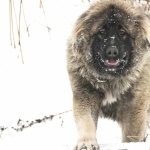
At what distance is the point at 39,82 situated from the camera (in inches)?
332

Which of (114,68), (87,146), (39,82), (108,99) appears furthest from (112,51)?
(39,82)

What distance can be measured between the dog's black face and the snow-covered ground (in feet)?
3.28

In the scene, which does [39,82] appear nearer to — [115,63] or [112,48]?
[115,63]

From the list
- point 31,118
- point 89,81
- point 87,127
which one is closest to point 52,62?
point 31,118

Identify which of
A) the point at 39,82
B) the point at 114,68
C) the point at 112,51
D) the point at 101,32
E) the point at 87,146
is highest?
the point at 101,32

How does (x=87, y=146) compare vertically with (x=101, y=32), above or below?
below

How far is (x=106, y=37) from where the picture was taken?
575 cm

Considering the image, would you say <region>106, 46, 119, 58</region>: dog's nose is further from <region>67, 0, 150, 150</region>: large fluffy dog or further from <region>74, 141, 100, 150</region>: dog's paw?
<region>74, 141, 100, 150</region>: dog's paw

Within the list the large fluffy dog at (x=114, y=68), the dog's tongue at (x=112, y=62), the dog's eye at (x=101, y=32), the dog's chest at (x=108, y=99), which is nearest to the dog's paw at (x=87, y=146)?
the large fluffy dog at (x=114, y=68)

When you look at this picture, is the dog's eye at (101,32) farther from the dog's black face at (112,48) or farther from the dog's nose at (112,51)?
the dog's nose at (112,51)

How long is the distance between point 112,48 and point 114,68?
1.17ft

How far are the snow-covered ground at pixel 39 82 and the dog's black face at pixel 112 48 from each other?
3.28 ft

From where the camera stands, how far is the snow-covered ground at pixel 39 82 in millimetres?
6988

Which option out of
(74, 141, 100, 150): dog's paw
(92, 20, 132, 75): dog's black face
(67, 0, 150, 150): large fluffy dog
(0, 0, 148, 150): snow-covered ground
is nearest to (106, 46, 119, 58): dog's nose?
(92, 20, 132, 75): dog's black face
